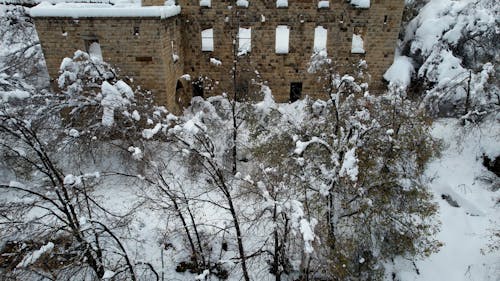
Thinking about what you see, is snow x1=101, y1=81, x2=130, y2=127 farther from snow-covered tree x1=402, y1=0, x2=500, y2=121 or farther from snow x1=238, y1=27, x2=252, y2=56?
snow-covered tree x1=402, y1=0, x2=500, y2=121

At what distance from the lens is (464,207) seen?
13398mm

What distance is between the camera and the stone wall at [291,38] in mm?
15383

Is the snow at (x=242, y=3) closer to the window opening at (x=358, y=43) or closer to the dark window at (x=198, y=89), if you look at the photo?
the dark window at (x=198, y=89)

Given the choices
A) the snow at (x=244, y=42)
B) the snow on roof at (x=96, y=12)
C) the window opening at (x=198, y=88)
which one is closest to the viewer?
the snow on roof at (x=96, y=12)

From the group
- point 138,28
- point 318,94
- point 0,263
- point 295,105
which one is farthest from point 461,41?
point 0,263

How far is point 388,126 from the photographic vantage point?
10.9 m

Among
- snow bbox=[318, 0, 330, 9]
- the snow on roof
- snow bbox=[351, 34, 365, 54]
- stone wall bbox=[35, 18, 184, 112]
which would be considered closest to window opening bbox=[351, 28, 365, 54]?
snow bbox=[351, 34, 365, 54]

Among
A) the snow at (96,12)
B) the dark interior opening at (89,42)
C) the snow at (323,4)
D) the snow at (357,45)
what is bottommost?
the snow at (357,45)

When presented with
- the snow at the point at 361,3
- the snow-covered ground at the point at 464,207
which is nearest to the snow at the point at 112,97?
the snow at the point at 361,3

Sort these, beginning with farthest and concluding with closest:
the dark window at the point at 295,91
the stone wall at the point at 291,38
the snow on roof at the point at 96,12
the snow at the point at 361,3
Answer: the dark window at the point at 295,91 < the stone wall at the point at 291,38 < the snow at the point at 361,3 < the snow on roof at the point at 96,12

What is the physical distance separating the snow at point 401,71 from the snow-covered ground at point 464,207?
2.42 meters

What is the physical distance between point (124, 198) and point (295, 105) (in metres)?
8.51

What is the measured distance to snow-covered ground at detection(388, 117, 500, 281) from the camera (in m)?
12.0

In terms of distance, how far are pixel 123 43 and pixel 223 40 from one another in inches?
175
